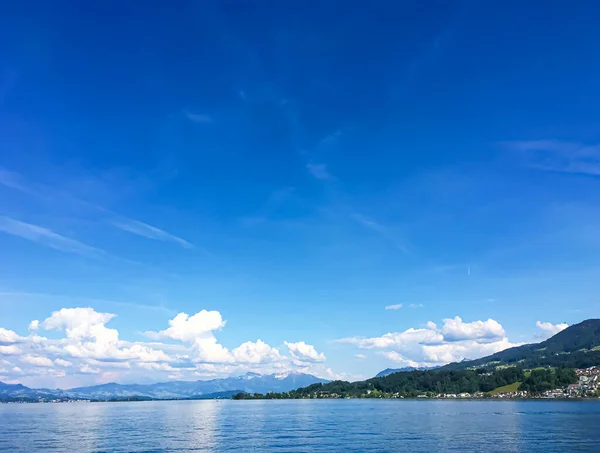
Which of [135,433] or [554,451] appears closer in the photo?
[554,451]

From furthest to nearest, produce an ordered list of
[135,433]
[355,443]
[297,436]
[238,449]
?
[135,433], [297,436], [355,443], [238,449]

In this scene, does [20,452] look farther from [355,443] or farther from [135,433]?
[355,443]

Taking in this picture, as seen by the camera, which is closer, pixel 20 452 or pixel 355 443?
pixel 20 452

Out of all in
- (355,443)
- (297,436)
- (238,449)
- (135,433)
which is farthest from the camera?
(135,433)

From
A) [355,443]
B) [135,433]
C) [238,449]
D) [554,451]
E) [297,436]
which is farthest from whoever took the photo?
[135,433]

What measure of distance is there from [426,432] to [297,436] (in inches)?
1002

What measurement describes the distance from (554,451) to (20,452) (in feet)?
251

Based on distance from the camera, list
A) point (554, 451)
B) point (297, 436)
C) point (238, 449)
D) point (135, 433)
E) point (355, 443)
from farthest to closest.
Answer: point (135, 433)
point (297, 436)
point (355, 443)
point (238, 449)
point (554, 451)

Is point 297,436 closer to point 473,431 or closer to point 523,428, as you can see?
point 473,431

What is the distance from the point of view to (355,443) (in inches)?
3098

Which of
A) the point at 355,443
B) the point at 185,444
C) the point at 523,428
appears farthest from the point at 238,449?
the point at 523,428

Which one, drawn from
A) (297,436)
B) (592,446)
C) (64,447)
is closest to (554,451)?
(592,446)

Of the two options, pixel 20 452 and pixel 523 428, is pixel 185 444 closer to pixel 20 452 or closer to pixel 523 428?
pixel 20 452

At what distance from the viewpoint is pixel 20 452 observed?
70.6 metres
